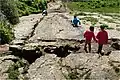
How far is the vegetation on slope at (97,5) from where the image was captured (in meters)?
44.9

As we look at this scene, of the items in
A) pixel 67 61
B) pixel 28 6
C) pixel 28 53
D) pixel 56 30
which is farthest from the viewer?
pixel 28 6

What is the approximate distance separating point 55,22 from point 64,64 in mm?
10018

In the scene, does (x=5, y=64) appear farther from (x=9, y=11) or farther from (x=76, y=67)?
(x=9, y=11)

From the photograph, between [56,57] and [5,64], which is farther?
[56,57]

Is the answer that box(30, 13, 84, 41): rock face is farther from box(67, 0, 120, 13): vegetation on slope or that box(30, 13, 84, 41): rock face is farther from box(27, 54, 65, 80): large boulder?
box(67, 0, 120, 13): vegetation on slope

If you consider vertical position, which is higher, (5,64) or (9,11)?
(9,11)

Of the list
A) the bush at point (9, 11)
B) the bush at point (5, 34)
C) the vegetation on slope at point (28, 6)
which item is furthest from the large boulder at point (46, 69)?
the vegetation on slope at point (28, 6)

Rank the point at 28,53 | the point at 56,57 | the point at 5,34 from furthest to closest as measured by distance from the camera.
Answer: the point at 5,34 < the point at 28,53 < the point at 56,57

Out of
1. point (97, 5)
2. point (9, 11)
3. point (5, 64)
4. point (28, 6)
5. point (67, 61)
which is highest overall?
point (9, 11)

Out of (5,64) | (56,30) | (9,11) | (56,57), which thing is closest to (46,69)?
(56,57)

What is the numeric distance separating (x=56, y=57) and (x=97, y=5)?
28.9 m

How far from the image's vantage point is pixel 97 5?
47594mm

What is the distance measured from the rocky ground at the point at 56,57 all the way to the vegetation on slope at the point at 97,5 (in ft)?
58.5

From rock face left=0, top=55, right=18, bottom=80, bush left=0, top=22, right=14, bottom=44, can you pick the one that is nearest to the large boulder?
rock face left=0, top=55, right=18, bottom=80
